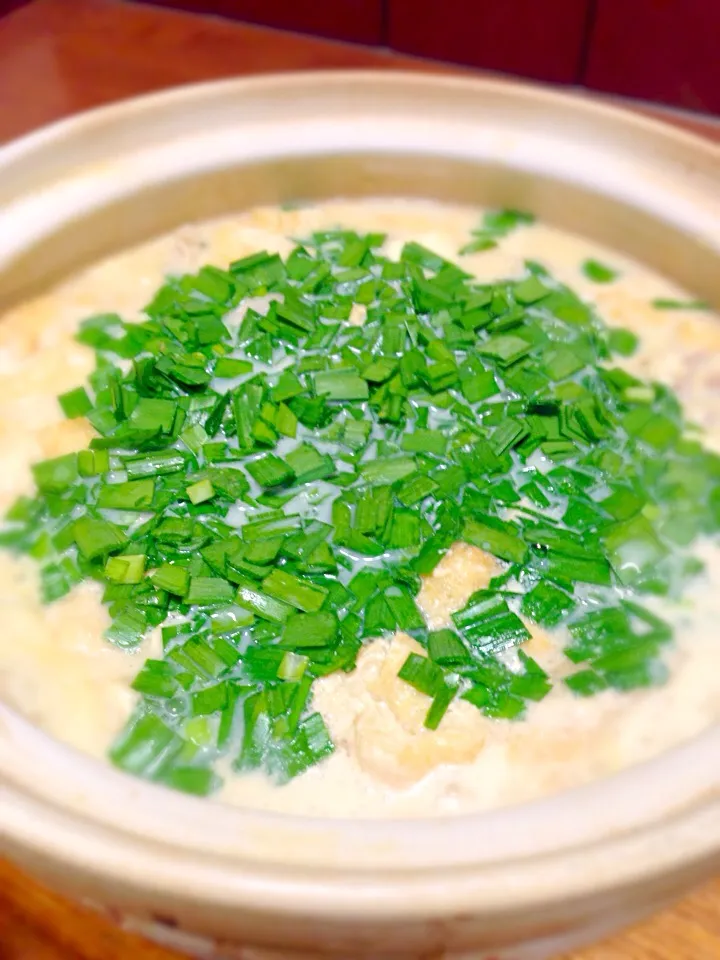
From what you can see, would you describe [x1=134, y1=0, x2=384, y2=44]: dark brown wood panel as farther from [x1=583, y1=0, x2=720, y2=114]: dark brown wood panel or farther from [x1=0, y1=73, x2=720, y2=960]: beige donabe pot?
[x1=0, y1=73, x2=720, y2=960]: beige donabe pot

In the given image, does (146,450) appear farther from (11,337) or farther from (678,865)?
(678,865)

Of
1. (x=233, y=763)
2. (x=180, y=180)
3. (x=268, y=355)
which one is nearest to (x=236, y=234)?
(x=180, y=180)

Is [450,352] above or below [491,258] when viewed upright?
below

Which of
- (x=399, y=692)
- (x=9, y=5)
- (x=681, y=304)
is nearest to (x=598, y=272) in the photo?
(x=681, y=304)

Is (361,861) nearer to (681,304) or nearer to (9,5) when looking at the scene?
(681,304)

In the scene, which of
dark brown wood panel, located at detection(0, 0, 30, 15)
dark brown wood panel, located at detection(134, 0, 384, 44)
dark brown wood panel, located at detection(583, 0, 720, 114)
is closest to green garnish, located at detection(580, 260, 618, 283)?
dark brown wood panel, located at detection(583, 0, 720, 114)

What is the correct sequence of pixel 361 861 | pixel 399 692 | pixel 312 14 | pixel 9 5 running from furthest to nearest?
pixel 9 5
pixel 312 14
pixel 399 692
pixel 361 861

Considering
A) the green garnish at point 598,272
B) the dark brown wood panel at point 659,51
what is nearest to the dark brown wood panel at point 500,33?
the dark brown wood panel at point 659,51
